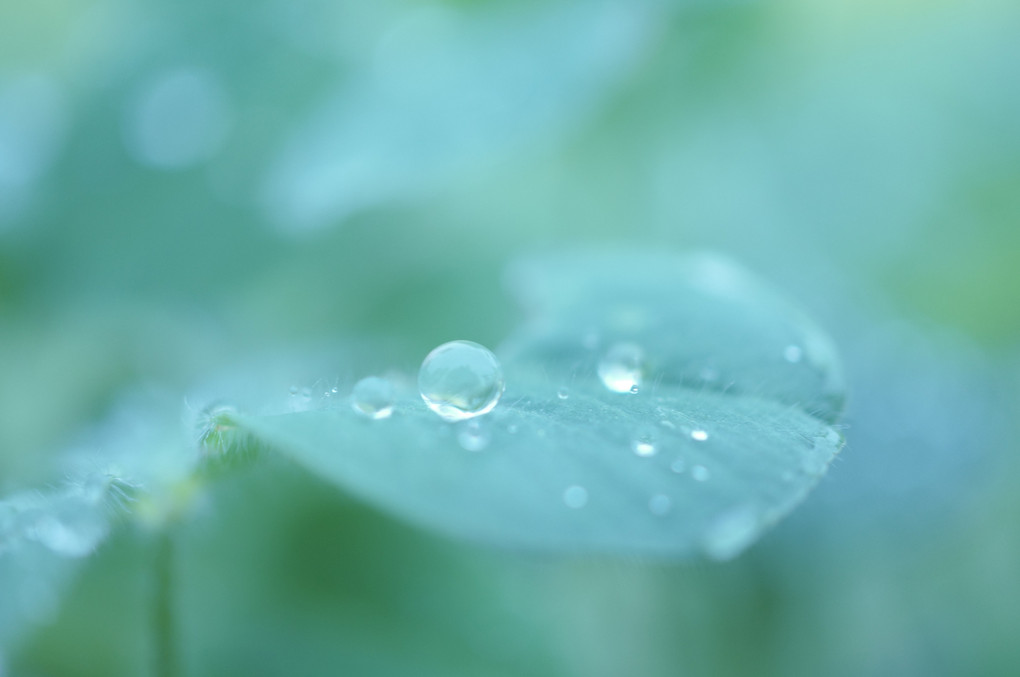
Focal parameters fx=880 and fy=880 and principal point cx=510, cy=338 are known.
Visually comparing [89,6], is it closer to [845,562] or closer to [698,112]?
[698,112]

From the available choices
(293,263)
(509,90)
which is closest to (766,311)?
(509,90)

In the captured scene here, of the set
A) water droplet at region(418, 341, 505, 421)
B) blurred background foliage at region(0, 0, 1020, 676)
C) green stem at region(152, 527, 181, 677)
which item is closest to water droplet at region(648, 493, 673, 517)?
water droplet at region(418, 341, 505, 421)

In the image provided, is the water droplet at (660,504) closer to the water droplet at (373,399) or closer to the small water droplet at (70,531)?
the water droplet at (373,399)

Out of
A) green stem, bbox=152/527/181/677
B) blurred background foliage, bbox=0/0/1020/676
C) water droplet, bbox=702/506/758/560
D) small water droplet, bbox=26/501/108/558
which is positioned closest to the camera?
water droplet, bbox=702/506/758/560

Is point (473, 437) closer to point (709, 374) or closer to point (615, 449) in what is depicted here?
point (615, 449)

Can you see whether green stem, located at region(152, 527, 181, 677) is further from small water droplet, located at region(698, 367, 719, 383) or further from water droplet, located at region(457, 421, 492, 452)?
small water droplet, located at region(698, 367, 719, 383)

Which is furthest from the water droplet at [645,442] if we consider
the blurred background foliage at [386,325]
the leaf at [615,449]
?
the blurred background foliage at [386,325]
